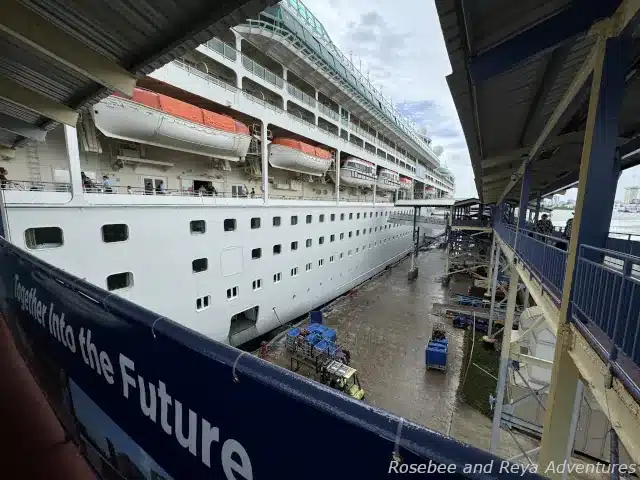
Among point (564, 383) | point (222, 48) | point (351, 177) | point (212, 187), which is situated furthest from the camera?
point (351, 177)

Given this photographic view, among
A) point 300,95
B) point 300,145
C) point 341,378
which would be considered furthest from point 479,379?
point 300,95

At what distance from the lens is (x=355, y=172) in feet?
59.9

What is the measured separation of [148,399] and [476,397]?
10.3 meters

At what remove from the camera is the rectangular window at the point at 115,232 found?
7013 millimetres

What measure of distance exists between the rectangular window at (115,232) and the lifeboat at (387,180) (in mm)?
18614

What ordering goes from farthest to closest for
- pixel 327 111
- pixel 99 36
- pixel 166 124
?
pixel 327 111, pixel 166 124, pixel 99 36

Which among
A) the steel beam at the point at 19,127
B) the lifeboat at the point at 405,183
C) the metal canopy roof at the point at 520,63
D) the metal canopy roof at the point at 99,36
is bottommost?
the steel beam at the point at 19,127

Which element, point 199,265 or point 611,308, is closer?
point 611,308

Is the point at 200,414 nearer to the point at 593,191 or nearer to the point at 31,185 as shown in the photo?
the point at 593,191

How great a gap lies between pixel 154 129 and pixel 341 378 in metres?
8.75

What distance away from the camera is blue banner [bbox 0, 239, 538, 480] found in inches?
28.9

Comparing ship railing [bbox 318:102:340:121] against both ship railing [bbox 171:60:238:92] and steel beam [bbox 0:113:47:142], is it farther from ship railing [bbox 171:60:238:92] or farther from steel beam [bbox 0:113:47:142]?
steel beam [bbox 0:113:47:142]

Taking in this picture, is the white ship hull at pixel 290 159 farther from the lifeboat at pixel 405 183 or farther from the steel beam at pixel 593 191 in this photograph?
the lifeboat at pixel 405 183

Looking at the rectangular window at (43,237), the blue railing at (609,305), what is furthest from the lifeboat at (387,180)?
the rectangular window at (43,237)
